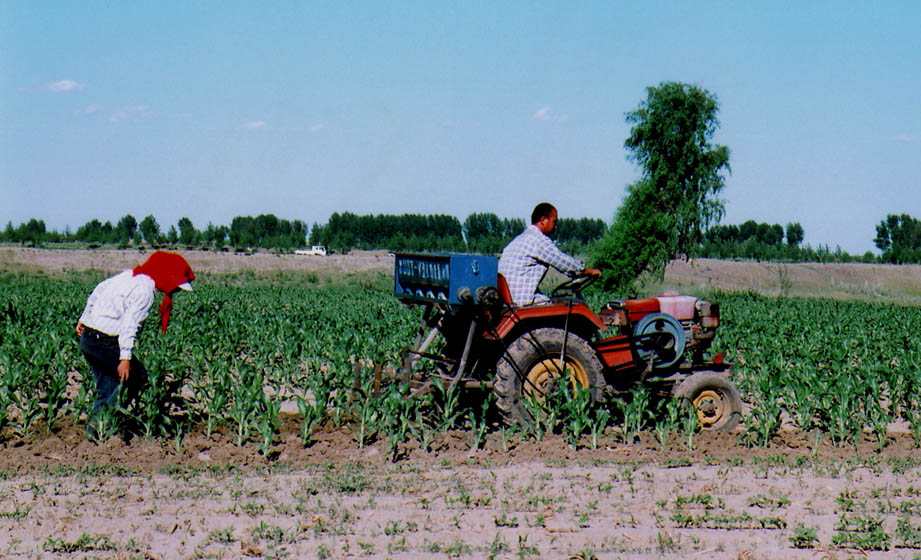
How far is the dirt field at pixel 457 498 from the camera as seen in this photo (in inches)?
230

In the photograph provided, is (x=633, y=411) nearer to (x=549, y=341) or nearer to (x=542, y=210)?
(x=549, y=341)

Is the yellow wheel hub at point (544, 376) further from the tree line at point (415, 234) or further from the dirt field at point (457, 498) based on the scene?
the tree line at point (415, 234)

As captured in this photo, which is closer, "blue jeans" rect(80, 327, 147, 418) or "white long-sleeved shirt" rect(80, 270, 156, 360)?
"white long-sleeved shirt" rect(80, 270, 156, 360)

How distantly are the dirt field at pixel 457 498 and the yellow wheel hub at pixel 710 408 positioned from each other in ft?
0.94

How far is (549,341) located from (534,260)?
822 mm

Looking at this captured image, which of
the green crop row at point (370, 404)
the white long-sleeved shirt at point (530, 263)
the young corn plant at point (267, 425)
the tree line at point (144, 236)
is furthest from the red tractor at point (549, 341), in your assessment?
the tree line at point (144, 236)

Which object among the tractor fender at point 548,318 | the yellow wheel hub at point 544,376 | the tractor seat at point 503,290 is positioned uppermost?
the tractor seat at point 503,290

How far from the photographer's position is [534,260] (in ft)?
28.8

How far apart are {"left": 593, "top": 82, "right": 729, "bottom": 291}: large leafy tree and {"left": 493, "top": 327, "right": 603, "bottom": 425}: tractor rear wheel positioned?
39.9 meters

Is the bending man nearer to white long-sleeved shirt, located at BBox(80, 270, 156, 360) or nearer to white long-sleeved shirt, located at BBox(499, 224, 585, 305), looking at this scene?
white long-sleeved shirt, located at BBox(80, 270, 156, 360)

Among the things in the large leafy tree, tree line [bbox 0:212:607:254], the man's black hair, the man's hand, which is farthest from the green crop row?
tree line [bbox 0:212:607:254]

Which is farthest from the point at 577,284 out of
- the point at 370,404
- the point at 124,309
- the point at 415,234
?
the point at 415,234

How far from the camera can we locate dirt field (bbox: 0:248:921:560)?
5848 mm

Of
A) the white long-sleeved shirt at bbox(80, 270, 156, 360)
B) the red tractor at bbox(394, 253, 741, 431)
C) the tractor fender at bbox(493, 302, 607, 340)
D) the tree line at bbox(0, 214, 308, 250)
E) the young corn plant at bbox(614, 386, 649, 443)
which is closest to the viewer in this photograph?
the white long-sleeved shirt at bbox(80, 270, 156, 360)
